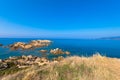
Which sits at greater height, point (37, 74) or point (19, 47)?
point (37, 74)

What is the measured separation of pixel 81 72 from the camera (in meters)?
6.04

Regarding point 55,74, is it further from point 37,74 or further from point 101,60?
point 101,60

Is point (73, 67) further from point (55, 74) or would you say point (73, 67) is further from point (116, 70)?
point (116, 70)

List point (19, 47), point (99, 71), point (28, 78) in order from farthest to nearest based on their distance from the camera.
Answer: point (19, 47) < point (99, 71) < point (28, 78)

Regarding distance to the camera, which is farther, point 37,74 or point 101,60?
point 101,60

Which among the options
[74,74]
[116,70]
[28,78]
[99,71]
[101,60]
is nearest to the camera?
[28,78]

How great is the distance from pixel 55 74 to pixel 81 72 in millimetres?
1054

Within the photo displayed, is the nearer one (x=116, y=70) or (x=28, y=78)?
(x=28, y=78)

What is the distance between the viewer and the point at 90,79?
543 cm

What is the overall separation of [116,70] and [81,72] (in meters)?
2.01

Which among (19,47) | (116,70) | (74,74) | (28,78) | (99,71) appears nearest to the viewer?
(28,78)

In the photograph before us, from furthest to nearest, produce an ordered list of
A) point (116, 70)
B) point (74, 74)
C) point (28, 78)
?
point (116, 70) < point (74, 74) < point (28, 78)

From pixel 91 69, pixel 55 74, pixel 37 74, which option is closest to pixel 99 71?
pixel 91 69

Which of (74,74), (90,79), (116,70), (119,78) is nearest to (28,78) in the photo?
(74,74)
